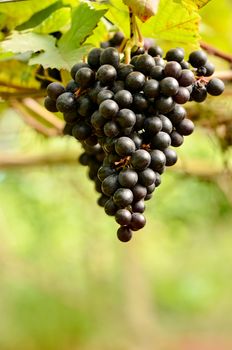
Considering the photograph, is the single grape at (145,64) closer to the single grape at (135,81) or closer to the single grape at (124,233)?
the single grape at (135,81)

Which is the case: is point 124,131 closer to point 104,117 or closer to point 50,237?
point 104,117

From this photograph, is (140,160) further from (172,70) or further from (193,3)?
(193,3)

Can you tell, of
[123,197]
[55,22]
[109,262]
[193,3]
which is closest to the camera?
[123,197]

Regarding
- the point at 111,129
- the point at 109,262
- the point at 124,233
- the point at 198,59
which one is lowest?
the point at 109,262

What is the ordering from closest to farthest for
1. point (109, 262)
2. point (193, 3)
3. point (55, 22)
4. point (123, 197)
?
point (123, 197) → point (193, 3) → point (55, 22) → point (109, 262)

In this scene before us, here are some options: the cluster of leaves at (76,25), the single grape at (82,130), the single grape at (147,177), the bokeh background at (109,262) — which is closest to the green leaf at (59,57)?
the cluster of leaves at (76,25)

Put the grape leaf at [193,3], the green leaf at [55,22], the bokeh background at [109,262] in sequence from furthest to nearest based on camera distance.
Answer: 1. the bokeh background at [109,262]
2. the green leaf at [55,22]
3. the grape leaf at [193,3]

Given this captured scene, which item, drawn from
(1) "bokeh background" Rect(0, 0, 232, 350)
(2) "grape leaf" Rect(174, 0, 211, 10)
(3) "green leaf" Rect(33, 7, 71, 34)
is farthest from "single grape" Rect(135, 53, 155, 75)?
(1) "bokeh background" Rect(0, 0, 232, 350)

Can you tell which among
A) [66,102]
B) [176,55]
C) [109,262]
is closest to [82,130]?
[66,102]
